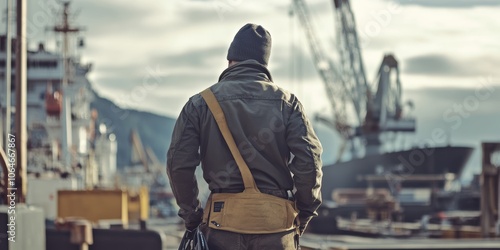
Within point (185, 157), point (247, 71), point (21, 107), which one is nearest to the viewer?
point (185, 157)

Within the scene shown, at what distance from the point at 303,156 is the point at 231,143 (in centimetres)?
38

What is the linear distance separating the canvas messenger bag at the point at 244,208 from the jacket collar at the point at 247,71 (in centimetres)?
22

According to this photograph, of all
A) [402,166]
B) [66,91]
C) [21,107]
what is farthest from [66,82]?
[402,166]

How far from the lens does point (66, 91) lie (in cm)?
4759

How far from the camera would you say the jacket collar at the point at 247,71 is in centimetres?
618

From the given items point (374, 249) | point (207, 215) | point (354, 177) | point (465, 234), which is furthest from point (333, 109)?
point (207, 215)

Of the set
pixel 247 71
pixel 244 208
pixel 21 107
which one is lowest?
pixel 244 208

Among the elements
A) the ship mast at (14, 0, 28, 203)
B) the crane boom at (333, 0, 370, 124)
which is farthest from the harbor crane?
the ship mast at (14, 0, 28, 203)

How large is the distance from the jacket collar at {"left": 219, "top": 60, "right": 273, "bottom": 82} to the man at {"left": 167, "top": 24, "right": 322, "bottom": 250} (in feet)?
0.03

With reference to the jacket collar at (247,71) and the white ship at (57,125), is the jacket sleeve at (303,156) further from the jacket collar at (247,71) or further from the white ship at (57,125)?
the white ship at (57,125)

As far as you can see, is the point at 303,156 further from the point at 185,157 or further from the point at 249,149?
the point at 185,157

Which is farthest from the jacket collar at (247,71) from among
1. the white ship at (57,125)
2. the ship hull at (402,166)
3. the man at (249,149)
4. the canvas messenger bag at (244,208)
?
the ship hull at (402,166)

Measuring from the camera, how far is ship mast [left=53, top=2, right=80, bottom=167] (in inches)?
1779

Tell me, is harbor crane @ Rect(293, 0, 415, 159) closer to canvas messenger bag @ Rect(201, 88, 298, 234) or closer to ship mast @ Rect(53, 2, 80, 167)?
ship mast @ Rect(53, 2, 80, 167)
